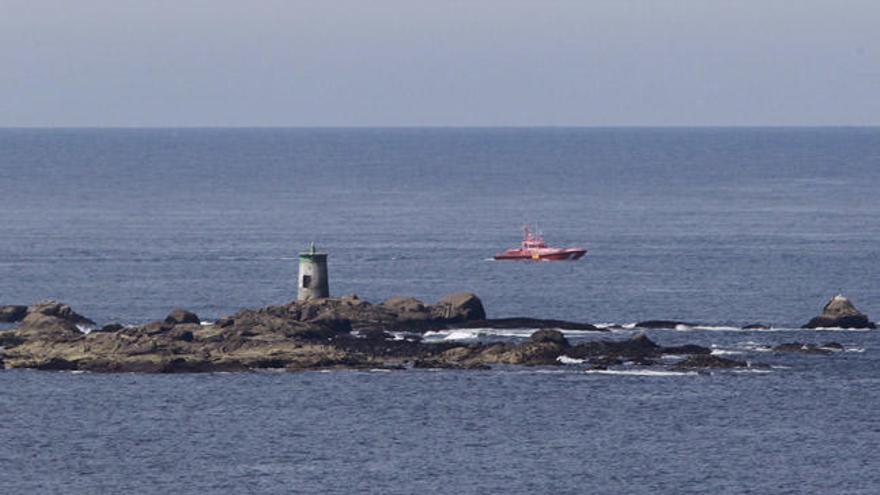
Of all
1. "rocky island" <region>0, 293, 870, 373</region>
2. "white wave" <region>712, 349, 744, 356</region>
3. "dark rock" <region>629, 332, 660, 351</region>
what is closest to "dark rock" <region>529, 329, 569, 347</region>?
"rocky island" <region>0, 293, 870, 373</region>

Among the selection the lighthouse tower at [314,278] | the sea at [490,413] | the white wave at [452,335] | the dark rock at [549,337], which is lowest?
the sea at [490,413]

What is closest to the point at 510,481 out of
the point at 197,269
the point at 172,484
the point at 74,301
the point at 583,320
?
the point at 172,484

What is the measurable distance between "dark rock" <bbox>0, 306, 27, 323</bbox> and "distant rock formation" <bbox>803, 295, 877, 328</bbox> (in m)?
45.3

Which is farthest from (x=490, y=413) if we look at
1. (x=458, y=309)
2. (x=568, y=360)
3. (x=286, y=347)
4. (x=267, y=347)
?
(x=458, y=309)

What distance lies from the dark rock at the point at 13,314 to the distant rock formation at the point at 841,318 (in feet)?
149

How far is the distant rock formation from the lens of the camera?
119250 mm

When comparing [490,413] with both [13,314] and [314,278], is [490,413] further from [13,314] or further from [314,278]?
[13,314]

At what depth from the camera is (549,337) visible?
360ft

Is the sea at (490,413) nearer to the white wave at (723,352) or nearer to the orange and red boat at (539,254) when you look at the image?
the white wave at (723,352)

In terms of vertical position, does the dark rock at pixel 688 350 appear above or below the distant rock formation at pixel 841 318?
below

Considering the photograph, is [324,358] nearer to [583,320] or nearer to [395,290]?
[583,320]

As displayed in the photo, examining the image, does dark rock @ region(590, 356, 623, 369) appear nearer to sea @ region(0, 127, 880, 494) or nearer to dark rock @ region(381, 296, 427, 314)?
sea @ region(0, 127, 880, 494)

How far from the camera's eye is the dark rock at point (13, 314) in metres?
124

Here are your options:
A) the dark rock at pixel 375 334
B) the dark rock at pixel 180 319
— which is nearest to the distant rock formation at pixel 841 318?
the dark rock at pixel 375 334
